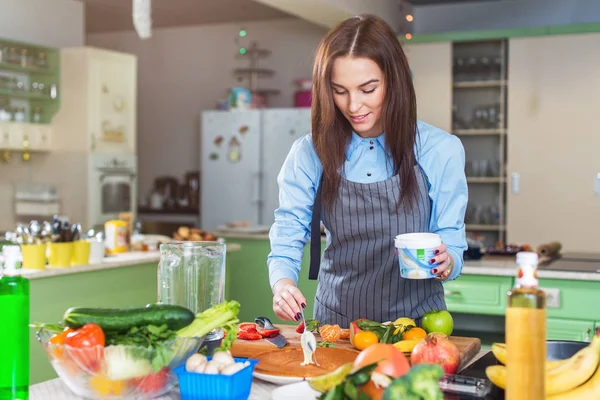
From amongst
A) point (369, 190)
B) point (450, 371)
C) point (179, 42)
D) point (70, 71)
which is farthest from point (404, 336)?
point (179, 42)

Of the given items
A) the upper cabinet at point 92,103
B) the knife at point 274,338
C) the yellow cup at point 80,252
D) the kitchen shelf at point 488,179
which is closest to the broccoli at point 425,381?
the knife at point 274,338

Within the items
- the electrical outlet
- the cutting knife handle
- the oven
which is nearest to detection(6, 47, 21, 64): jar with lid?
the oven

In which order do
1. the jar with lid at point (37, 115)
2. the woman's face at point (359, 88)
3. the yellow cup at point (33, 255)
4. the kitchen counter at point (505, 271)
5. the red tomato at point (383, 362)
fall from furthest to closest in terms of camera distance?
the jar with lid at point (37, 115)
the yellow cup at point (33, 255)
the kitchen counter at point (505, 271)
the woman's face at point (359, 88)
the red tomato at point (383, 362)

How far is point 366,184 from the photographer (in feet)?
6.73

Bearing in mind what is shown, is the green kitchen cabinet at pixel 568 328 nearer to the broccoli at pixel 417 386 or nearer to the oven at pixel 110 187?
the broccoli at pixel 417 386

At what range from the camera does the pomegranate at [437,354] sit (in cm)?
141

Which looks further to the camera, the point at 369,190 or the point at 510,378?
the point at 369,190

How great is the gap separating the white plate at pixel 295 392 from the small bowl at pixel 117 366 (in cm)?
17

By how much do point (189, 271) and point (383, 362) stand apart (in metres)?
0.67

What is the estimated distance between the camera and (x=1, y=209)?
23.1ft

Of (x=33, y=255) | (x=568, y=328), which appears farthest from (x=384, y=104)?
(x=33, y=255)

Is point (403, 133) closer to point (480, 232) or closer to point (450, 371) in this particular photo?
point (450, 371)

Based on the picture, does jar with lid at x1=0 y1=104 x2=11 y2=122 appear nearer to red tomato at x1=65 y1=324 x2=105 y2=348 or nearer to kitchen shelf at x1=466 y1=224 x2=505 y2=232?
kitchen shelf at x1=466 y1=224 x2=505 y2=232

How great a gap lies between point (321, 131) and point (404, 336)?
0.67 m
